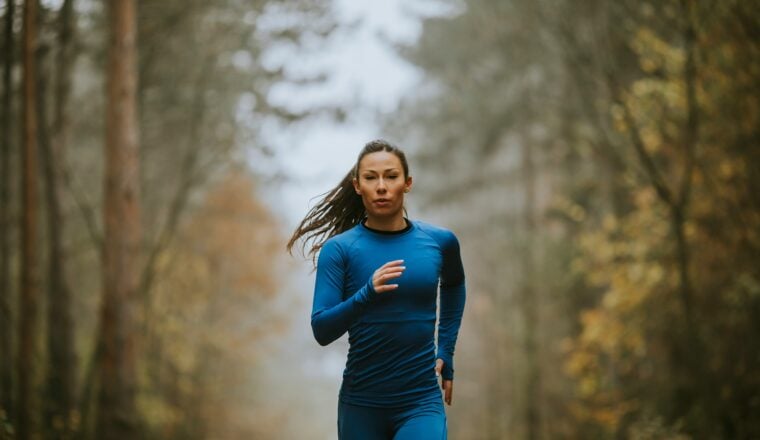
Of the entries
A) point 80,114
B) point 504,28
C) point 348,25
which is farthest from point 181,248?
point 504,28

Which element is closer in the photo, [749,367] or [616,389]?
[749,367]

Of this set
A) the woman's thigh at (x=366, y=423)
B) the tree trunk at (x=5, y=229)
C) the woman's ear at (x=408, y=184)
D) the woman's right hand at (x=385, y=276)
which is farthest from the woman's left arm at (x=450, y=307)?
the tree trunk at (x=5, y=229)

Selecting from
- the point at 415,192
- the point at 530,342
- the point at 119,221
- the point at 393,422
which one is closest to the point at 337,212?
the point at 393,422

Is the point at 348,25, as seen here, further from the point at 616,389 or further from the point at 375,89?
the point at 616,389

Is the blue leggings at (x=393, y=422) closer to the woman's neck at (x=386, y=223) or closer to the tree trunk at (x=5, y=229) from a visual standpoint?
the woman's neck at (x=386, y=223)

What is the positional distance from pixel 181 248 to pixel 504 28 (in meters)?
10.5

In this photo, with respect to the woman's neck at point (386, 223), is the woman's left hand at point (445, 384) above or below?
below

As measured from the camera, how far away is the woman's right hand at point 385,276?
3.04 m

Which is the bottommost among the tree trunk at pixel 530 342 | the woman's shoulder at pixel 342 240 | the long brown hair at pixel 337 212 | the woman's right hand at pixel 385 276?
the tree trunk at pixel 530 342

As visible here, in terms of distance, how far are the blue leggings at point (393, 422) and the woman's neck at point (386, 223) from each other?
0.80 metres

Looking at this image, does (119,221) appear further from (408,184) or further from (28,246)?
(408,184)

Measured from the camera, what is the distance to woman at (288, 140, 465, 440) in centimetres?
337

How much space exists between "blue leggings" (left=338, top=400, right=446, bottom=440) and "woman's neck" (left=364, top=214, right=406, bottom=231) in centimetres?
80

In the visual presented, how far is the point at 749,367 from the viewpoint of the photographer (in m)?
10.9
